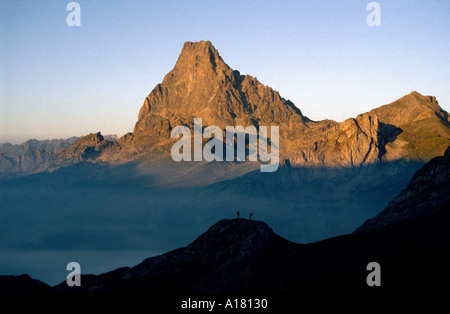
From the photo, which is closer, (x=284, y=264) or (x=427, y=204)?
(x=284, y=264)

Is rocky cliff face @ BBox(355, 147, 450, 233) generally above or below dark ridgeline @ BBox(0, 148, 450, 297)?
above

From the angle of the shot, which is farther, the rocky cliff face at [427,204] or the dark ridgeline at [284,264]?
the rocky cliff face at [427,204]

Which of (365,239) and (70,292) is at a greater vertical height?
(365,239)

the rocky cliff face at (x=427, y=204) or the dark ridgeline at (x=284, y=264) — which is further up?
the rocky cliff face at (x=427, y=204)

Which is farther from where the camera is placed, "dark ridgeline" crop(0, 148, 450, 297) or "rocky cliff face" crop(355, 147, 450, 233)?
"rocky cliff face" crop(355, 147, 450, 233)

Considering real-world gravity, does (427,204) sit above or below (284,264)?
above

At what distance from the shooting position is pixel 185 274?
400 ft
